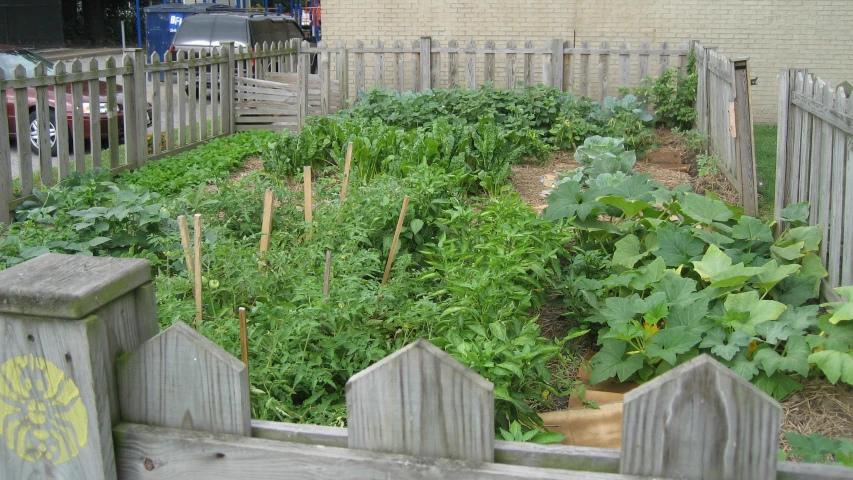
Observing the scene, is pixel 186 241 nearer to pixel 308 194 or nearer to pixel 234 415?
pixel 308 194

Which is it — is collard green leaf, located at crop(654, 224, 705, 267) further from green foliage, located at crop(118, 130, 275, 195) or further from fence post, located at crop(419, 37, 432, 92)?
fence post, located at crop(419, 37, 432, 92)

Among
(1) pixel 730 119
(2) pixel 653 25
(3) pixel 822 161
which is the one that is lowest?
(3) pixel 822 161

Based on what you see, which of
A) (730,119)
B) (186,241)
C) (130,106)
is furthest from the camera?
(130,106)

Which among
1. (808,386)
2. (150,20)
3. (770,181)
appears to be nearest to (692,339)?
(808,386)

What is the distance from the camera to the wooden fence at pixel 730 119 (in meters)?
6.45

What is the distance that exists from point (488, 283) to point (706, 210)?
152cm

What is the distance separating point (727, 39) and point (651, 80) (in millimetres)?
3160

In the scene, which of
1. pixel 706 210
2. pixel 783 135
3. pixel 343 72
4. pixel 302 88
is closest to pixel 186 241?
pixel 706 210

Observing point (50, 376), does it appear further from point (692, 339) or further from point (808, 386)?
point (808, 386)

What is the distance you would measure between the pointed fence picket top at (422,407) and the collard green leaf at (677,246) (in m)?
2.86

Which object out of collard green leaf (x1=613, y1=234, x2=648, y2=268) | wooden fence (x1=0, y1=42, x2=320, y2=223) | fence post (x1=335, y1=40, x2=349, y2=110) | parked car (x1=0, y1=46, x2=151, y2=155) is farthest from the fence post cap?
fence post (x1=335, y1=40, x2=349, y2=110)

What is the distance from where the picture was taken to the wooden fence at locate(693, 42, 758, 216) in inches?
254

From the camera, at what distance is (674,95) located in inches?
433

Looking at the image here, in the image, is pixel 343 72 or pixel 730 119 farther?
pixel 343 72
